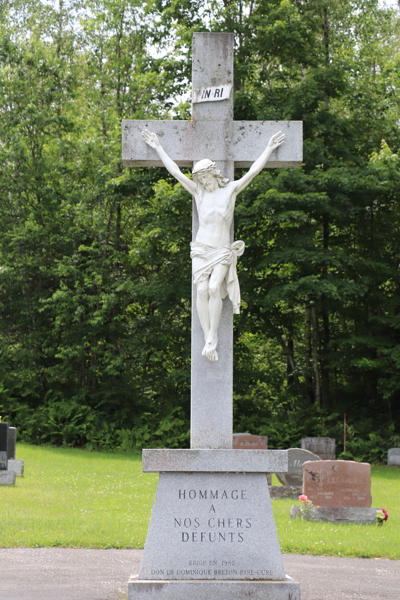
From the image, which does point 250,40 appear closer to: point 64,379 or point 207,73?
point 64,379

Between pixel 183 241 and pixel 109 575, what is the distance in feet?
62.2

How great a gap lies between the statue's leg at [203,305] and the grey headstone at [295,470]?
26.9ft

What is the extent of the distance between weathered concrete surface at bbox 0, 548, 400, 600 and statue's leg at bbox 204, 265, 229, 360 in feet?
6.88

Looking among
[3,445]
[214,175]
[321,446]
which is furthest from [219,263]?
[321,446]

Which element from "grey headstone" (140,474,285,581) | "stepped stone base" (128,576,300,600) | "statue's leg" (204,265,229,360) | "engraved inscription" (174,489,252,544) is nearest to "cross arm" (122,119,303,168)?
"statue's leg" (204,265,229,360)

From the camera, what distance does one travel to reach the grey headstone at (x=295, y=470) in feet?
49.5

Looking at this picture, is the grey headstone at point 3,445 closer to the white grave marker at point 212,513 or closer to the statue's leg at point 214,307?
the white grave marker at point 212,513

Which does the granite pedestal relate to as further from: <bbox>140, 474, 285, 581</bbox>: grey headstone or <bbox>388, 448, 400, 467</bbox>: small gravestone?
<bbox>388, 448, 400, 467</bbox>: small gravestone

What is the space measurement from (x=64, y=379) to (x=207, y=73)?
20622 millimetres

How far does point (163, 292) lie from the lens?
84.0ft

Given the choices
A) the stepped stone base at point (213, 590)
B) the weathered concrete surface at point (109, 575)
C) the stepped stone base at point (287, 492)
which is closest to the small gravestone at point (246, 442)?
the stepped stone base at point (287, 492)

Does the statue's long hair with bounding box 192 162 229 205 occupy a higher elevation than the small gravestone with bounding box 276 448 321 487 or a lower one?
higher

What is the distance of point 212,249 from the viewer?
701 cm

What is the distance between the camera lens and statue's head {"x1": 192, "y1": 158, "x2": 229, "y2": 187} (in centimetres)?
714
